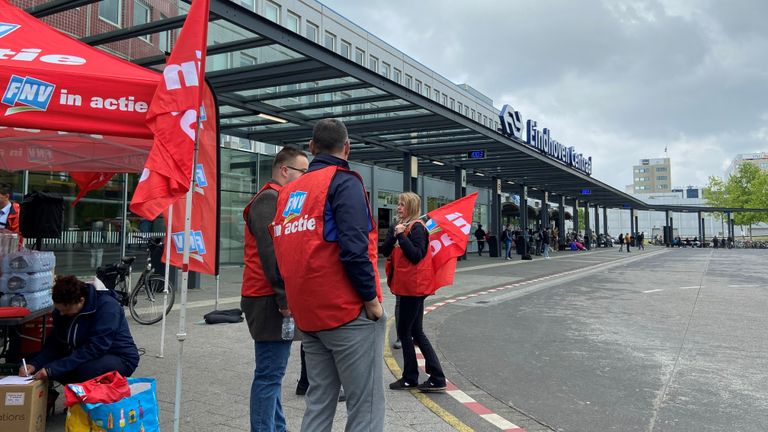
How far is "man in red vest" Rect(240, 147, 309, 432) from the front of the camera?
3.16 metres

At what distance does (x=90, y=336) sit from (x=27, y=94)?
173cm

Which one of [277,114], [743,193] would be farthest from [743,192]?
[277,114]

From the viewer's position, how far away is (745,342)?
279 inches

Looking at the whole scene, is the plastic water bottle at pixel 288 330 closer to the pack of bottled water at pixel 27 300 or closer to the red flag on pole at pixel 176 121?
the red flag on pole at pixel 176 121

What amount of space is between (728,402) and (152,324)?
7250 millimetres

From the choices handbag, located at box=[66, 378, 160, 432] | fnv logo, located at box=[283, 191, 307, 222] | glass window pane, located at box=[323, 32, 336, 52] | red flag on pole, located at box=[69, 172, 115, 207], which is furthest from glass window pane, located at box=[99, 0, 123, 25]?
glass window pane, located at box=[323, 32, 336, 52]

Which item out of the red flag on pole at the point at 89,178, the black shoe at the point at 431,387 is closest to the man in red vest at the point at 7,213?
the red flag on pole at the point at 89,178

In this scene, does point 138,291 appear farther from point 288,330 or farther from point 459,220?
point 288,330

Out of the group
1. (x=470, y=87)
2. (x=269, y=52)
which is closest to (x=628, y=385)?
(x=269, y=52)

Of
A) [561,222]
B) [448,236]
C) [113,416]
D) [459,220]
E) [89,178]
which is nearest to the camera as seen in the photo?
[113,416]

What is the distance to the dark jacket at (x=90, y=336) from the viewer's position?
3.58 meters

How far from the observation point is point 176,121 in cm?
347

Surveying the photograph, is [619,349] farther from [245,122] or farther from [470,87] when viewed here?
[470,87]

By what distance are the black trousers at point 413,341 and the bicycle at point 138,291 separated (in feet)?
14.4
